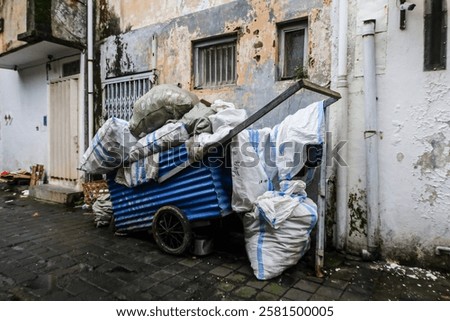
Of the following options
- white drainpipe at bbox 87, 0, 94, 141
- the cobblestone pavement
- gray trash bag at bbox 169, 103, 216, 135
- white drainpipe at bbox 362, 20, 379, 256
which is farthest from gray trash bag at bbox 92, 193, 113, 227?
white drainpipe at bbox 362, 20, 379, 256

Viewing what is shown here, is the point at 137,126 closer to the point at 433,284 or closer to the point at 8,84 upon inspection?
the point at 433,284

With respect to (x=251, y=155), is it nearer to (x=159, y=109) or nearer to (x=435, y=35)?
(x=159, y=109)

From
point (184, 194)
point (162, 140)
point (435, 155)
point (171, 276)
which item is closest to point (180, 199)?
point (184, 194)

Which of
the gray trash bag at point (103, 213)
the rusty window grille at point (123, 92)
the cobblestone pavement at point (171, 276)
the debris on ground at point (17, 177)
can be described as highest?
the rusty window grille at point (123, 92)

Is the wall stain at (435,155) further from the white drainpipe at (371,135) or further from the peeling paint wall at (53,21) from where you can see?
the peeling paint wall at (53,21)

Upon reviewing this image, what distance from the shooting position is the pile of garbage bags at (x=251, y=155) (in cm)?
323

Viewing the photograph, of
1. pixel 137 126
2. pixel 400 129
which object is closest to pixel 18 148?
pixel 137 126

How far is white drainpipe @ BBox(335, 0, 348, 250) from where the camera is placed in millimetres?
3861

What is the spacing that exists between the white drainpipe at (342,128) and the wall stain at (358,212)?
2.5 inches

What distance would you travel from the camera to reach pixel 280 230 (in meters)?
3.23

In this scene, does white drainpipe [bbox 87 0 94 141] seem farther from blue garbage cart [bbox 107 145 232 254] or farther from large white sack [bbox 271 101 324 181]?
large white sack [bbox 271 101 324 181]

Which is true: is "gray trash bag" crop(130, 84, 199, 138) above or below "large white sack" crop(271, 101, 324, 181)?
above

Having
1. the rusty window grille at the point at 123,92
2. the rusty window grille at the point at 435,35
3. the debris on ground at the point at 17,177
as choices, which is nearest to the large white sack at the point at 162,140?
the rusty window grille at the point at 123,92

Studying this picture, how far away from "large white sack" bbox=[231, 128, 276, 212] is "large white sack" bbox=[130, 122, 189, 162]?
0.69 meters
